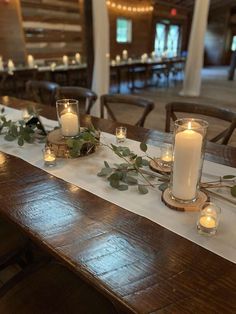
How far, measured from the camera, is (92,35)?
407 cm

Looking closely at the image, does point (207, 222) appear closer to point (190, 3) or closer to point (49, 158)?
point (49, 158)

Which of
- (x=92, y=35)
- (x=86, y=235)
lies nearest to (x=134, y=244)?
(x=86, y=235)

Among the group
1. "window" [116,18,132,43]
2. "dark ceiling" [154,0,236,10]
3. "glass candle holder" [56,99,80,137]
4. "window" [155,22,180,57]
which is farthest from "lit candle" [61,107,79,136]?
"dark ceiling" [154,0,236,10]

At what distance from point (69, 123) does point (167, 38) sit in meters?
11.0

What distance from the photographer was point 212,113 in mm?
1687

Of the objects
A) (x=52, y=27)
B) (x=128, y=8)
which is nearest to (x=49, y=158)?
(x=52, y=27)

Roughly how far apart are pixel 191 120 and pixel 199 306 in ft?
1.90

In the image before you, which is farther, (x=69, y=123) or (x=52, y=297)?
(x=69, y=123)

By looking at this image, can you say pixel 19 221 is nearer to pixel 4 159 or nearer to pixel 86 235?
pixel 86 235

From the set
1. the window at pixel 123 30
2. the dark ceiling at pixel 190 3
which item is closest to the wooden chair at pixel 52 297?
the window at pixel 123 30

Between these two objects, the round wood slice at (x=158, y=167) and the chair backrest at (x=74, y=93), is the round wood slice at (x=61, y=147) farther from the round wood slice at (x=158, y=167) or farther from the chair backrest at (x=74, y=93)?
the chair backrest at (x=74, y=93)

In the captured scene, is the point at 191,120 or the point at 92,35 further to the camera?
the point at 92,35

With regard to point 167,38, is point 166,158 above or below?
below

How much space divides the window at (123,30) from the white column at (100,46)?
200 inches
